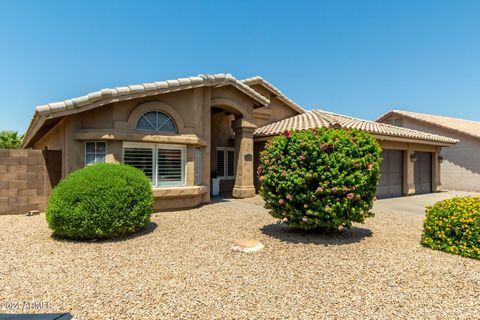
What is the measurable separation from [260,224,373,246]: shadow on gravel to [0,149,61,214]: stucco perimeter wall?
8.52m

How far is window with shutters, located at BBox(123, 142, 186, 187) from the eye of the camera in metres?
10.1

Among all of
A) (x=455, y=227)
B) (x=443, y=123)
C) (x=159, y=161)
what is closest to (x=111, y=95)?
(x=159, y=161)

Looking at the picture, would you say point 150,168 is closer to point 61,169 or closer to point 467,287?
point 61,169

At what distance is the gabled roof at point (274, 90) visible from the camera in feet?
56.4

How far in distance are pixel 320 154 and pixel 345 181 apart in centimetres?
91

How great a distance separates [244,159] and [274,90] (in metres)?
6.05

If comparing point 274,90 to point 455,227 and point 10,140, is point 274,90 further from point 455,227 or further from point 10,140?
point 10,140

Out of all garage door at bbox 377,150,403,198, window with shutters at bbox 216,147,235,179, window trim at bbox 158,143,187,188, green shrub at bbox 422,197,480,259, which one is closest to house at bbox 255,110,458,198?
garage door at bbox 377,150,403,198

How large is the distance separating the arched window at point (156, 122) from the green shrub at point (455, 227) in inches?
354

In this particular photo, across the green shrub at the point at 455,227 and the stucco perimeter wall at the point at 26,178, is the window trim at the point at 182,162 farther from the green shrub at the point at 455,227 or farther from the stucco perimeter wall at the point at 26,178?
the green shrub at the point at 455,227

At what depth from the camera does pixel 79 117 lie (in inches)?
378

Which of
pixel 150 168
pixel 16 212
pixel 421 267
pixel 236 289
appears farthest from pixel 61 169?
pixel 421 267

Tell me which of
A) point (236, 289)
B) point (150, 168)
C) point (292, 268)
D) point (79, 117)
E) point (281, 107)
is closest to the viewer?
point (236, 289)

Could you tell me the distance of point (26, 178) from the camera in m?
10.2
